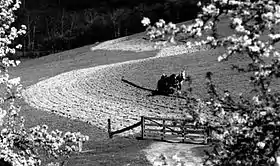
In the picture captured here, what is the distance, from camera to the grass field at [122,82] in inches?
966

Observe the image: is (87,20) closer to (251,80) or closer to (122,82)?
(122,82)

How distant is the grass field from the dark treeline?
45.1 feet

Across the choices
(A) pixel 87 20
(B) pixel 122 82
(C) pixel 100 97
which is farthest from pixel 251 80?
(A) pixel 87 20

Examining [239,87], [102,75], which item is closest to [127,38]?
[102,75]

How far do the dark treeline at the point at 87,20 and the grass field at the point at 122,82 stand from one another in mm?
13749

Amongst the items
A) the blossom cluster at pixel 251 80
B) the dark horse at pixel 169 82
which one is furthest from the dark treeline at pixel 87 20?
the blossom cluster at pixel 251 80

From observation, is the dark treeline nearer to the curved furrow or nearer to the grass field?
the grass field

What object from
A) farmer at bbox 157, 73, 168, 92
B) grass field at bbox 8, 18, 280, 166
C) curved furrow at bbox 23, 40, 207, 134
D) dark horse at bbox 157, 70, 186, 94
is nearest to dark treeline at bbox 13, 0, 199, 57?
grass field at bbox 8, 18, 280, 166

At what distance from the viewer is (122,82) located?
46438 mm

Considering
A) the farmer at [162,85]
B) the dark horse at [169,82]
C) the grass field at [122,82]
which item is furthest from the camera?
the farmer at [162,85]

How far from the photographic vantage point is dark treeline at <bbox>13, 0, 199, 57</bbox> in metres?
80.9

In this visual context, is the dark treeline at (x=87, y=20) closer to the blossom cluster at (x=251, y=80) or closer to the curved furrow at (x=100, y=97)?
the curved furrow at (x=100, y=97)

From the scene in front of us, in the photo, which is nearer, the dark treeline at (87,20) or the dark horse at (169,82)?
the dark horse at (169,82)

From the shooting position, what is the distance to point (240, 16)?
612 cm
